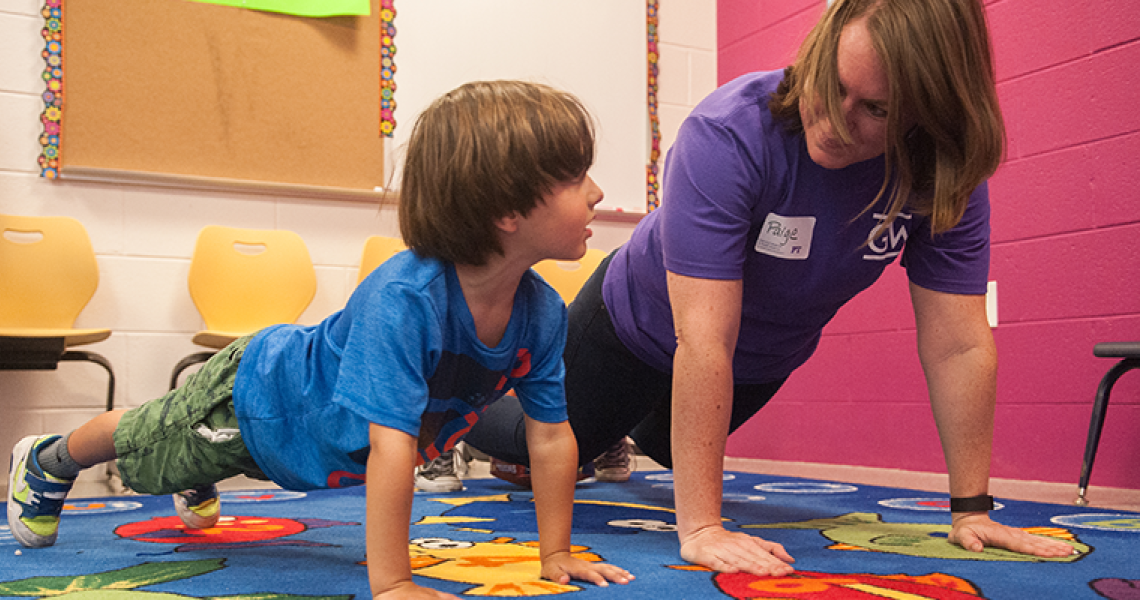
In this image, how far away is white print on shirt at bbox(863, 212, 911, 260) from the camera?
4.23ft

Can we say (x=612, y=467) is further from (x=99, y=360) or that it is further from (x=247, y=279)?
(x=99, y=360)

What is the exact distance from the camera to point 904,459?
277 centimetres

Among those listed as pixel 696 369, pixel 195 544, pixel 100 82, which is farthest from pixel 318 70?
Result: pixel 696 369

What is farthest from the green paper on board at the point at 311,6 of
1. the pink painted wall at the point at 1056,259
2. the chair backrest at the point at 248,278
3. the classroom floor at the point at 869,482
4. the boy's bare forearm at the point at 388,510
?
the boy's bare forearm at the point at 388,510

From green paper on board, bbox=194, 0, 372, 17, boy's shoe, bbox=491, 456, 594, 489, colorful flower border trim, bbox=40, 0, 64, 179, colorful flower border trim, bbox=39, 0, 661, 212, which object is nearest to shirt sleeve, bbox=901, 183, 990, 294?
boy's shoe, bbox=491, 456, 594, 489

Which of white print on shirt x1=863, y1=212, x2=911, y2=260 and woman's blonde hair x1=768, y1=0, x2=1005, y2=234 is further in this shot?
white print on shirt x1=863, y1=212, x2=911, y2=260

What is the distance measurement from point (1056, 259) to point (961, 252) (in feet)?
4.07

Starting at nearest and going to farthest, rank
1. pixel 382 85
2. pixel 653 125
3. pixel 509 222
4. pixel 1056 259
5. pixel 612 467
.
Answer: pixel 509 222 < pixel 1056 259 < pixel 612 467 < pixel 382 85 < pixel 653 125

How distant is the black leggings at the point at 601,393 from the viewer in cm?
168

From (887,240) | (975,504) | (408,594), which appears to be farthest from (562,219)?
(975,504)

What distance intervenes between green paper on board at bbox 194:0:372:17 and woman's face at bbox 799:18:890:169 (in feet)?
8.01

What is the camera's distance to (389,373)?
0.93 meters

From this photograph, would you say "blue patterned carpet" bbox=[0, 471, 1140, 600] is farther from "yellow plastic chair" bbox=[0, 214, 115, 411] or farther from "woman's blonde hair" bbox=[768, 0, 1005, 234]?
"yellow plastic chair" bbox=[0, 214, 115, 411]

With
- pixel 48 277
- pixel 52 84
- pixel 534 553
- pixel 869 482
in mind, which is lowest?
pixel 869 482
